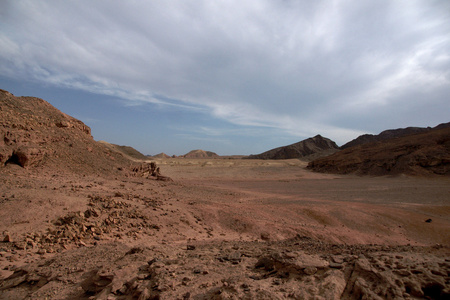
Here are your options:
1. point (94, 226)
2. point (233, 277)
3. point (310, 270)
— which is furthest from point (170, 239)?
point (310, 270)

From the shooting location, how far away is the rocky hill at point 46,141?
866cm

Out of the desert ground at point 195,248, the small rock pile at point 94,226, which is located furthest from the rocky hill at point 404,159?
the small rock pile at point 94,226

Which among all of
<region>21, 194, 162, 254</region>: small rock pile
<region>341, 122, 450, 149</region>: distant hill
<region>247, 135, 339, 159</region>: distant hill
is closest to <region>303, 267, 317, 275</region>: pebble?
<region>21, 194, 162, 254</region>: small rock pile

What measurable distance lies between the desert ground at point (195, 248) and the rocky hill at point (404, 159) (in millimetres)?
15734

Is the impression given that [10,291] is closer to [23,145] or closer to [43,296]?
[43,296]

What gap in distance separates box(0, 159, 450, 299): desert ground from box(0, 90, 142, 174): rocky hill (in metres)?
0.62

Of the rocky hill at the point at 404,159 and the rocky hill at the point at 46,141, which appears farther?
the rocky hill at the point at 404,159

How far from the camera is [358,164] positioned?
28.8 meters

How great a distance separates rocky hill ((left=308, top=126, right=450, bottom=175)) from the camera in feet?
74.9

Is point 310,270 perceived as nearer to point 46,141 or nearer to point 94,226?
point 94,226

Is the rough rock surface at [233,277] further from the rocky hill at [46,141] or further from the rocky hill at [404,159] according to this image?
the rocky hill at [404,159]

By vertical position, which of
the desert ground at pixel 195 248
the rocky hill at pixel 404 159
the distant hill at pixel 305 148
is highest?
the distant hill at pixel 305 148

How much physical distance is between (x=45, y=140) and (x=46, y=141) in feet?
0.18

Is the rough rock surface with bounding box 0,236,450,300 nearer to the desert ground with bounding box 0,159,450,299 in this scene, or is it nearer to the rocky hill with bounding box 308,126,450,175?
the desert ground with bounding box 0,159,450,299
